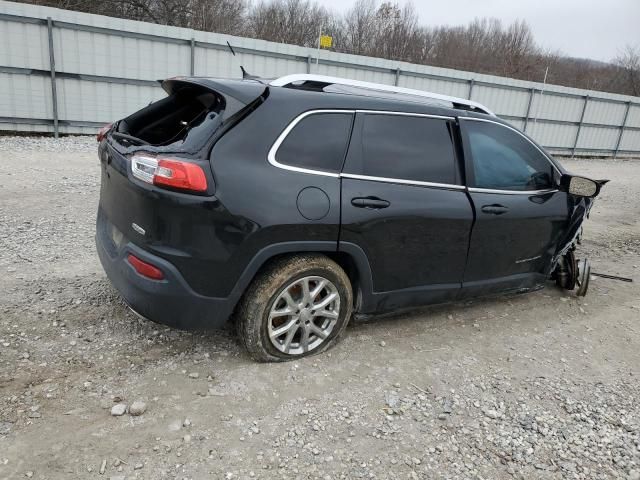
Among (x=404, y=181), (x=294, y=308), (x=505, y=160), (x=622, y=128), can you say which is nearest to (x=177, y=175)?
(x=294, y=308)

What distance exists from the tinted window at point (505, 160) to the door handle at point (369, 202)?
911 mm

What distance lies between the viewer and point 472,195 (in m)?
3.64

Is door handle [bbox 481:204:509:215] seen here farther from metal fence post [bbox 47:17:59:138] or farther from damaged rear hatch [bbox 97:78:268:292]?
metal fence post [bbox 47:17:59:138]

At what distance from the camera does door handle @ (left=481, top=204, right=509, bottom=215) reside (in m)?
3.68

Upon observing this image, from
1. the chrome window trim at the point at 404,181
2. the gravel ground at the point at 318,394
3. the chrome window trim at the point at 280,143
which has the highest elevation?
the chrome window trim at the point at 280,143

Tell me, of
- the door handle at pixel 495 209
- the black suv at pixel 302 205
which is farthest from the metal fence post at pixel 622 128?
the door handle at pixel 495 209

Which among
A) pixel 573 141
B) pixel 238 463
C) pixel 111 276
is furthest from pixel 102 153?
pixel 573 141

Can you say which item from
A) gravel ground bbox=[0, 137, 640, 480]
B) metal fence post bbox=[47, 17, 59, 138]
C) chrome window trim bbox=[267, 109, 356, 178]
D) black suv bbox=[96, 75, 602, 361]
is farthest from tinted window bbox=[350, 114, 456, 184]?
metal fence post bbox=[47, 17, 59, 138]

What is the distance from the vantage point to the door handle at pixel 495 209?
3.68 meters

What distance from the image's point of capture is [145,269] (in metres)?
2.79

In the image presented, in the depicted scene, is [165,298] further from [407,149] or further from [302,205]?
[407,149]

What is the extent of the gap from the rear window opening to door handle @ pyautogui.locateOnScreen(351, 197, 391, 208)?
96 cm

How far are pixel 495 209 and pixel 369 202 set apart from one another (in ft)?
3.80

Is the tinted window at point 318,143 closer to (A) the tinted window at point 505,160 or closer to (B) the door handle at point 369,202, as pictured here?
(B) the door handle at point 369,202
